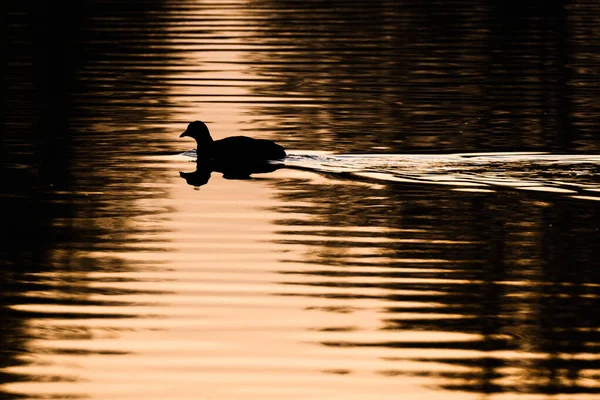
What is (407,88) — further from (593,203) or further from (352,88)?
(593,203)

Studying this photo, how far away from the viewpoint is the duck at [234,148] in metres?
21.9

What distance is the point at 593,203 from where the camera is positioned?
1875 centimetres

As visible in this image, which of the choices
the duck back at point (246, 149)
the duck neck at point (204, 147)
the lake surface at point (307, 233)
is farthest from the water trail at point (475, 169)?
the duck neck at point (204, 147)

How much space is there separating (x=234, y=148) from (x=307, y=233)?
514 cm

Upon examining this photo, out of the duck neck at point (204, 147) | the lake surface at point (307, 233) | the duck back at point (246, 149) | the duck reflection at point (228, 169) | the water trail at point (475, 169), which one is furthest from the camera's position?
the duck neck at point (204, 147)

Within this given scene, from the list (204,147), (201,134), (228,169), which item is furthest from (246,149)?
(201,134)

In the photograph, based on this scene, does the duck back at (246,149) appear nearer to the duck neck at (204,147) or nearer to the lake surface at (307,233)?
the duck neck at (204,147)

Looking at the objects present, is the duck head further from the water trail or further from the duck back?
the water trail

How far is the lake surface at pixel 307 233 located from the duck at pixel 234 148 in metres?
0.34

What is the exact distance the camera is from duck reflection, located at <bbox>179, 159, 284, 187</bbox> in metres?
21.7

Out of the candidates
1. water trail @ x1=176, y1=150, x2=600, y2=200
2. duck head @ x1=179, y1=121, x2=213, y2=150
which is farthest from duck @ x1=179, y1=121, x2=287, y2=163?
water trail @ x1=176, y1=150, x2=600, y2=200

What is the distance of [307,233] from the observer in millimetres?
17500

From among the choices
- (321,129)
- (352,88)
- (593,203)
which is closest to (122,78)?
(352,88)

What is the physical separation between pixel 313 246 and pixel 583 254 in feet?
8.55
